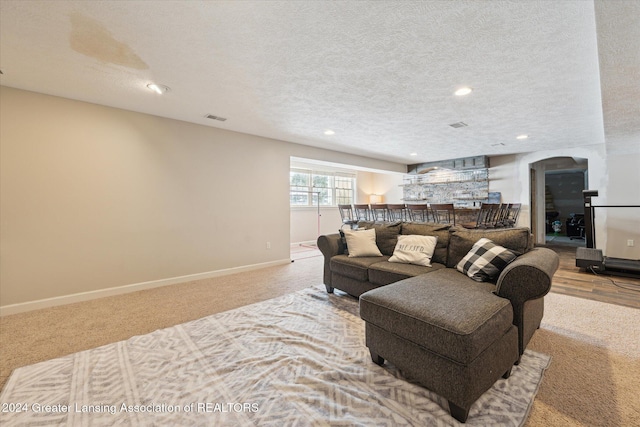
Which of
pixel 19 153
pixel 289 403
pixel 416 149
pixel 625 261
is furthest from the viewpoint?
pixel 416 149

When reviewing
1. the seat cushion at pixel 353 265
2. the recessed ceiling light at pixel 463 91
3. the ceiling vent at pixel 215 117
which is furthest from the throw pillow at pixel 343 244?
the ceiling vent at pixel 215 117

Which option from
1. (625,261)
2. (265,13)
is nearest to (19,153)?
(265,13)

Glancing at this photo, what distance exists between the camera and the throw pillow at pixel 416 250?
2.66 m

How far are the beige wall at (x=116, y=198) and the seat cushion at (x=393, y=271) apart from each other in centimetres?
260

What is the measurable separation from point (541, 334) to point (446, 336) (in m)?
1.60

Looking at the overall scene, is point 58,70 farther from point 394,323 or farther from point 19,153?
point 394,323

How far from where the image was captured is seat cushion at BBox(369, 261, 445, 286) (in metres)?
2.45

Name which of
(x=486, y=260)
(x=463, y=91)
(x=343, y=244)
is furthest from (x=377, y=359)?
(x=463, y=91)

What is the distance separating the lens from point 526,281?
1629mm

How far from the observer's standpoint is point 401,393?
1.53 meters

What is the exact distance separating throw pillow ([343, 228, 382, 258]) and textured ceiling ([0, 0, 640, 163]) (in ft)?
5.32

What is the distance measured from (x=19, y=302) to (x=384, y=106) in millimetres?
4748

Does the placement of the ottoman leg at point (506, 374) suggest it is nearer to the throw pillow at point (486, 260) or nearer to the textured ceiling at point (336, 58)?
the throw pillow at point (486, 260)

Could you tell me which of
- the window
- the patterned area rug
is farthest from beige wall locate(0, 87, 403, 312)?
the window
